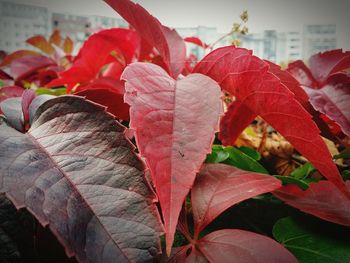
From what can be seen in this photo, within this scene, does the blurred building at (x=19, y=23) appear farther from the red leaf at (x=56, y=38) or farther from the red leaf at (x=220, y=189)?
the red leaf at (x=220, y=189)

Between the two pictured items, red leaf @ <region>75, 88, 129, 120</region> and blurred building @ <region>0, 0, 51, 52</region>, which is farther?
blurred building @ <region>0, 0, 51, 52</region>

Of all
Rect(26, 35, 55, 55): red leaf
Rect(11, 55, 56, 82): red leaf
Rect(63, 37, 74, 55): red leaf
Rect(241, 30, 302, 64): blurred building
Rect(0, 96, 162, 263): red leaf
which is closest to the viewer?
Rect(0, 96, 162, 263): red leaf

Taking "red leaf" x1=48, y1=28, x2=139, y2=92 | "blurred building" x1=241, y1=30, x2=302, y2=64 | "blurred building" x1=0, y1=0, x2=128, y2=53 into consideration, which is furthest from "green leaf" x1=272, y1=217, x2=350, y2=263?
"blurred building" x1=241, y1=30, x2=302, y2=64

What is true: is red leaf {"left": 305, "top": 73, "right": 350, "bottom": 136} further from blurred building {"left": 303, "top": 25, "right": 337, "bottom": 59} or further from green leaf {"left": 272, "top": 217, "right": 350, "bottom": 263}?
blurred building {"left": 303, "top": 25, "right": 337, "bottom": 59}

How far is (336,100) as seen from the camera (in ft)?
0.89

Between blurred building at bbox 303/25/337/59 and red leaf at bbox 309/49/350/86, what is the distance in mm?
1010

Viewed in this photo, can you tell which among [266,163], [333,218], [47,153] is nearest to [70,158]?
[47,153]

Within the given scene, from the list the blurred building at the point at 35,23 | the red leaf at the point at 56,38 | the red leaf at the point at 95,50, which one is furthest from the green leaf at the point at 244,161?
the blurred building at the point at 35,23

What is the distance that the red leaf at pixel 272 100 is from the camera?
17cm

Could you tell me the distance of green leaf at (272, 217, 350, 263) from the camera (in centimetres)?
19

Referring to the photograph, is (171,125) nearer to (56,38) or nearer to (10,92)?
(10,92)

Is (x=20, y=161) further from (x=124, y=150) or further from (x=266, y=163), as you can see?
(x=266, y=163)

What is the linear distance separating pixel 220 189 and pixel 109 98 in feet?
0.36

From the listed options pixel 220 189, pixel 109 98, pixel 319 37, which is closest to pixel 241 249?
pixel 220 189
